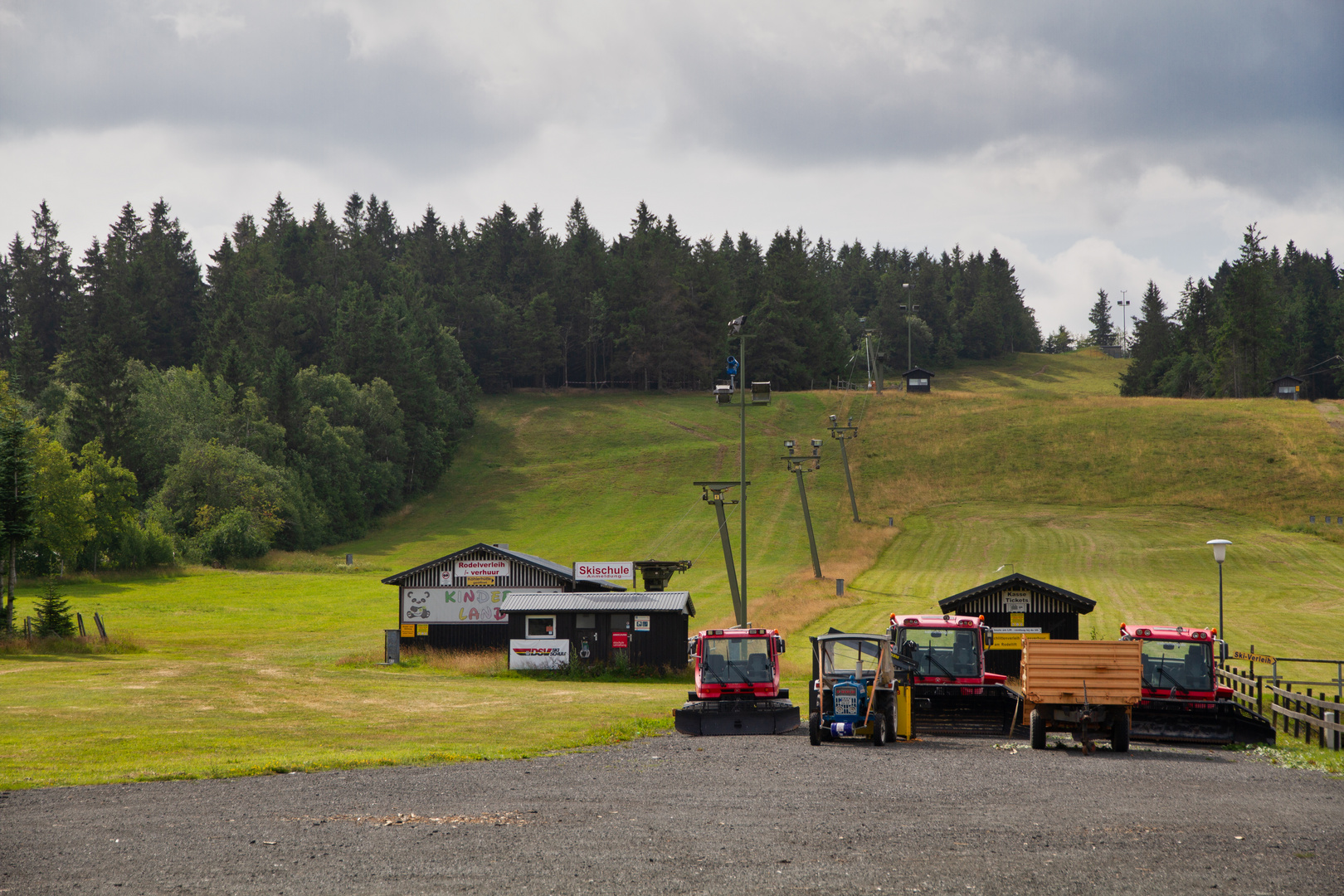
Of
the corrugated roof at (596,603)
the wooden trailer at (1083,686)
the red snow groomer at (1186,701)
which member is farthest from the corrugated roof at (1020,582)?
the wooden trailer at (1083,686)

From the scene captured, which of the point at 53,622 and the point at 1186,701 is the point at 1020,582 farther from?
the point at 53,622

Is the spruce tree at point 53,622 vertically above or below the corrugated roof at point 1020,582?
below

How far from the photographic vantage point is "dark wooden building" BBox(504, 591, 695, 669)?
3828 centimetres

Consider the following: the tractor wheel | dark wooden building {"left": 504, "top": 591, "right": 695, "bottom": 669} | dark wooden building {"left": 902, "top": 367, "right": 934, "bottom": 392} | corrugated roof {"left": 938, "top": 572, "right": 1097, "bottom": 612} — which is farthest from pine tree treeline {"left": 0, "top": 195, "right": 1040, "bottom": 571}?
the tractor wheel

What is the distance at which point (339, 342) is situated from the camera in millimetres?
110250

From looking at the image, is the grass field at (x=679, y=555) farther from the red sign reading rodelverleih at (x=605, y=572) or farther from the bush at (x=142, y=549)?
the red sign reading rodelverleih at (x=605, y=572)

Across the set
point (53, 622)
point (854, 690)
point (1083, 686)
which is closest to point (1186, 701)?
point (1083, 686)

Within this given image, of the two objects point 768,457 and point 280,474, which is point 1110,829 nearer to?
point 280,474

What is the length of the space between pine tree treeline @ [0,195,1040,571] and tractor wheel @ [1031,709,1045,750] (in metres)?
56.9

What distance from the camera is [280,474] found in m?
83.0

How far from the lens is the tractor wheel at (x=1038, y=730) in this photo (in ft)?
67.5

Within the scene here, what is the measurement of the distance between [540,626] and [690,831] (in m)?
27.4

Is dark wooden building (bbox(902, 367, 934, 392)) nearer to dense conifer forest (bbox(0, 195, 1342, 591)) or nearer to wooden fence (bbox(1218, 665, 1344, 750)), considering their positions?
dense conifer forest (bbox(0, 195, 1342, 591))

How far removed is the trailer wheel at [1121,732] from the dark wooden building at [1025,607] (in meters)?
14.1
